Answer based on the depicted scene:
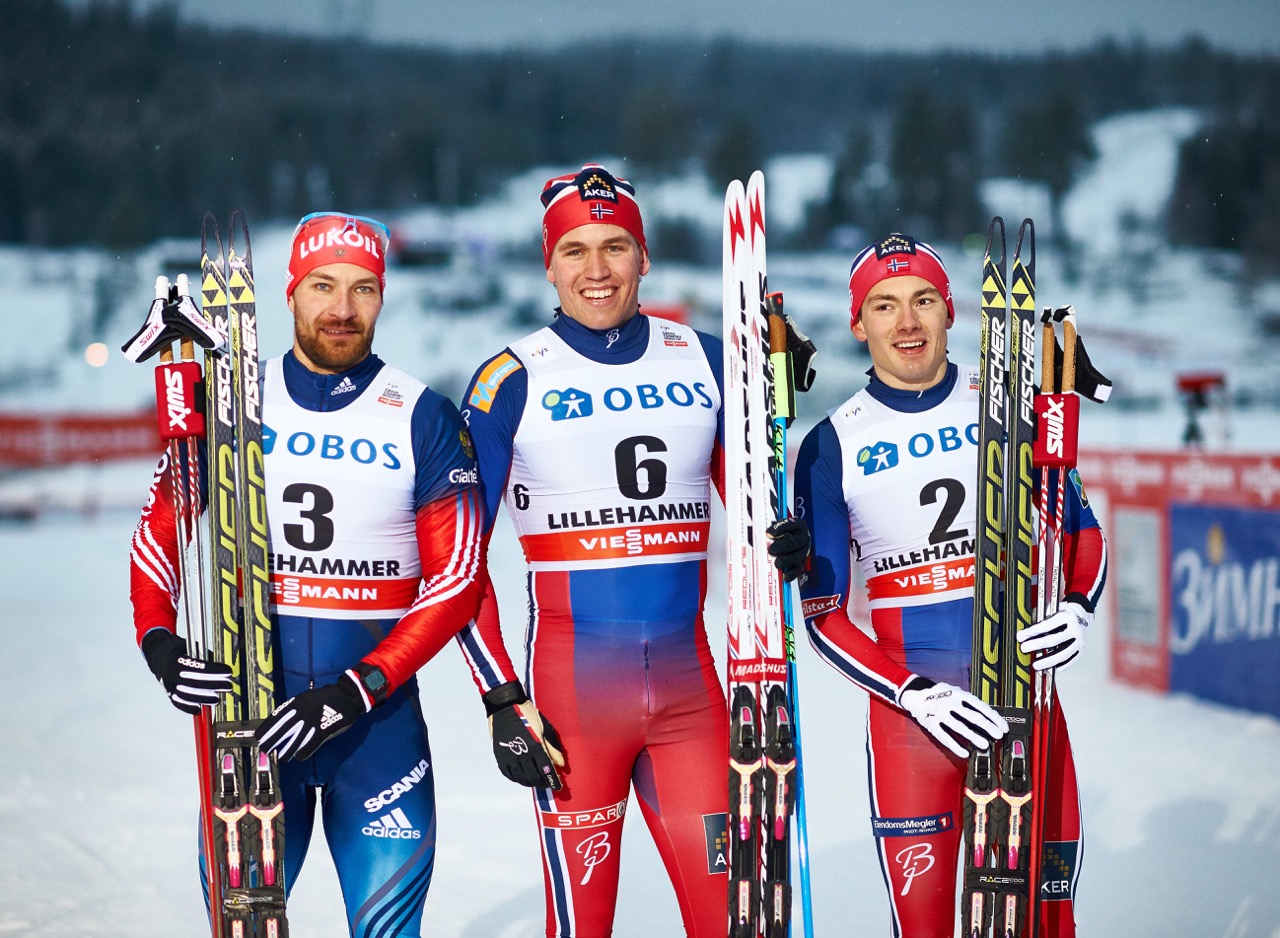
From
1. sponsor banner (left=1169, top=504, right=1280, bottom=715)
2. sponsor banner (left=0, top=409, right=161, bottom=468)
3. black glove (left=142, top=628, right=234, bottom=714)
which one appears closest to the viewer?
black glove (left=142, top=628, right=234, bottom=714)

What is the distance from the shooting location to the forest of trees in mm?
41125

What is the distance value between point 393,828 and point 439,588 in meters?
0.62

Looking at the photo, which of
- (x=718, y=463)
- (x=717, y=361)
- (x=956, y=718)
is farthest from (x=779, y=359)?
(x=956, y=718)

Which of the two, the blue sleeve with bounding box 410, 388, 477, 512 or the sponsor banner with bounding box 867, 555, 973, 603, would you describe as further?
the sponsor banner with bounding box 867, 555, 973, 603

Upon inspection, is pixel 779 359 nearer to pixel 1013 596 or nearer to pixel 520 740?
pixel 1013 596

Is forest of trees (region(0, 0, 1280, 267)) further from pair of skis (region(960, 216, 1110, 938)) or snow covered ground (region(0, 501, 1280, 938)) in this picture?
pair of skis (region(960, 216, 1110, 938))

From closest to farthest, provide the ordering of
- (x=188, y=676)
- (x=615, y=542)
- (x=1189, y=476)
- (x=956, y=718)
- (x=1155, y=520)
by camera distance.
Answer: (x=188, y=676)
(x=956, y=718)
(x=615, y=542)
(x=1189, y=476)
(x=1155, y=520)

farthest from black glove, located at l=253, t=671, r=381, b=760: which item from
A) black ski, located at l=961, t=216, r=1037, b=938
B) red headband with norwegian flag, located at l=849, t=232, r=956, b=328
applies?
red headband with norwegian flag, located at l=849, t=232, r=956, b=328

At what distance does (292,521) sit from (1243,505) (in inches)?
238

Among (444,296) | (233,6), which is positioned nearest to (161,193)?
(233,6)

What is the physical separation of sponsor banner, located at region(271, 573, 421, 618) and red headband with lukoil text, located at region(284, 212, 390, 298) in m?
0.71

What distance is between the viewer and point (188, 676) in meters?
2.92

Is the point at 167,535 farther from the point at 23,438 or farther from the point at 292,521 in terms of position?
the point at 23,438

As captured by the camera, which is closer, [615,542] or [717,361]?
[615,542]
